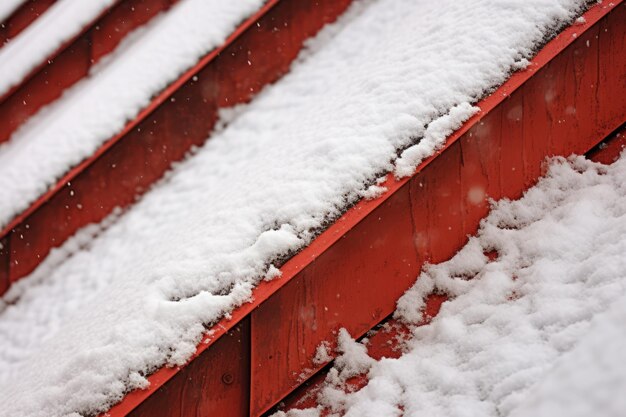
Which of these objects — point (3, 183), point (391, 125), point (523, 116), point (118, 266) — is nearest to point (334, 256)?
point (391, 125)

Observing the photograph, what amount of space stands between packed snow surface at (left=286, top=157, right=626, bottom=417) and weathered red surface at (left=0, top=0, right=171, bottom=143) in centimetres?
297

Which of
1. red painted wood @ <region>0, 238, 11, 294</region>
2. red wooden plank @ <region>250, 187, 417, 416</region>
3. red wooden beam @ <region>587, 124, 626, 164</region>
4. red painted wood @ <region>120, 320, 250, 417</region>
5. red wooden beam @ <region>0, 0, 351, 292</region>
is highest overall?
red wooden beam @ <region>0, 0, 351, 292</region>

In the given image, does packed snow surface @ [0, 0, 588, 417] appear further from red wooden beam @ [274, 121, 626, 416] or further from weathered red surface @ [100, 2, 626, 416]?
red wooden beam @ [274, 121, 626, 416]

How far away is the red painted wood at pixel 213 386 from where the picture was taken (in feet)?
4.62

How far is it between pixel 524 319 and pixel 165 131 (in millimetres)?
2388

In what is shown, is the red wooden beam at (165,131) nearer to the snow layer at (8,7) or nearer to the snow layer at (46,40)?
the snow layer at (46,40)

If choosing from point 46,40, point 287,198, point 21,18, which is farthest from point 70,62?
point 287,198

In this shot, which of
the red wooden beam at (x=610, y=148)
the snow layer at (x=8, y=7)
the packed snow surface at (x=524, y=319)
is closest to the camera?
the packed snow surface at (x=524, y=319)

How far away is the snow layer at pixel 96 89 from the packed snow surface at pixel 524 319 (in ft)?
6.88

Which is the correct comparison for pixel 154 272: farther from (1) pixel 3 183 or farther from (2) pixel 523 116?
(1) pixel 3 183

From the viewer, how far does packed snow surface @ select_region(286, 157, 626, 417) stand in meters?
0.91

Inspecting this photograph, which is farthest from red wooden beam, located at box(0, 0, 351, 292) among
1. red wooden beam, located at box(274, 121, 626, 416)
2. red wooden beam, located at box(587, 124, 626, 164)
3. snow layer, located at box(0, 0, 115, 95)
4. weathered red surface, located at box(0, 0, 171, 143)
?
red wooden beam, located at box(587, 124, 626, 164)

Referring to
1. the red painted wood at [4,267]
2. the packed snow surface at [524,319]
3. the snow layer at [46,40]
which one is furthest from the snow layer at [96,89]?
the packed snow surface at [524,319]

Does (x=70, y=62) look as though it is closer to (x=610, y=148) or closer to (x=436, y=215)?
(x=436, y=215)
